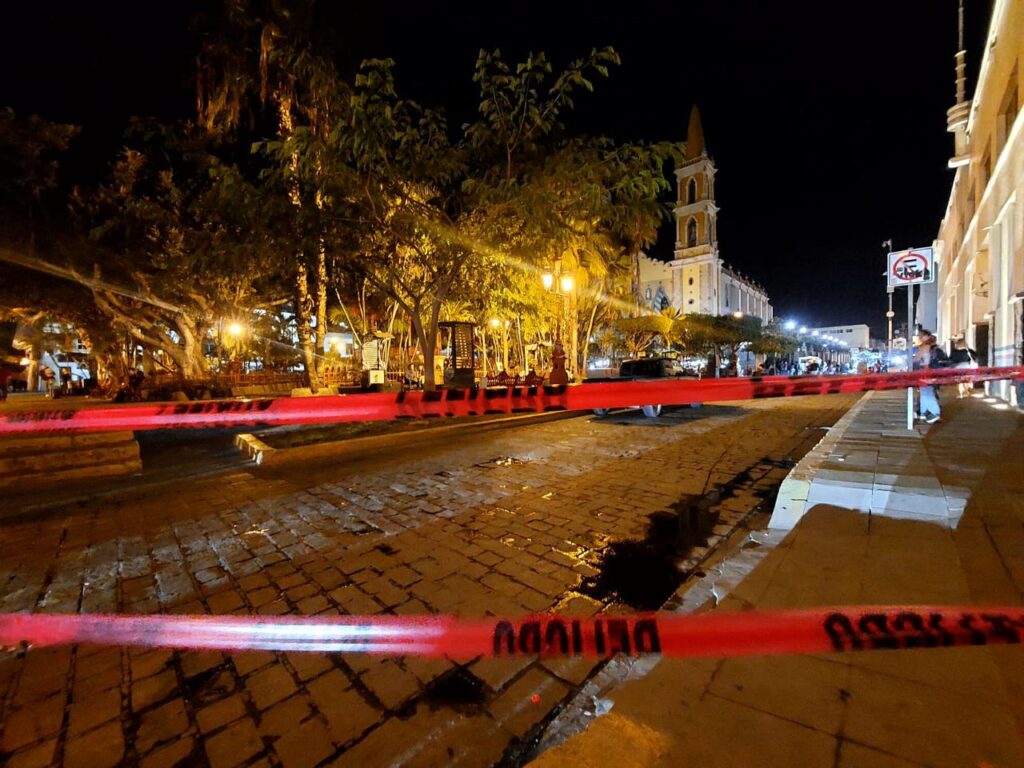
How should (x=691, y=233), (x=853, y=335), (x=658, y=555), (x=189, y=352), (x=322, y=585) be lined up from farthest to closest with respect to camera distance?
(x=853, y=335) → (x=691, y=233) → (x=189, y=352) → (x=658, y=555) → (x=322, y=585)

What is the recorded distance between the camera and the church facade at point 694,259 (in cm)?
6278

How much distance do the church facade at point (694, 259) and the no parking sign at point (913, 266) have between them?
56.5 metres

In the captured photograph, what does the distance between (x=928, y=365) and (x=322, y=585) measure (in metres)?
11.4

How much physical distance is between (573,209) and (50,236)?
17451 millimetres

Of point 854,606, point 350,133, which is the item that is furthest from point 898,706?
point 350,133

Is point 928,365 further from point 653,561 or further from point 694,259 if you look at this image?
point 694,259

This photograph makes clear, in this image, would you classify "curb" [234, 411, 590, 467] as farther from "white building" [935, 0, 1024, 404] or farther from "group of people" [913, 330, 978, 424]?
"white building" [935, 0, 1024, 404]

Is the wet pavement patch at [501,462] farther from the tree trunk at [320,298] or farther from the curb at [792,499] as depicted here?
the tree trunk at [320,298]

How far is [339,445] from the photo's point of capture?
Result: 29.0ft

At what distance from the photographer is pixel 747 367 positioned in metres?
53.4

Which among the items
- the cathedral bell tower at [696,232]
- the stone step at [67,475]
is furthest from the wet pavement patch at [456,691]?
the cathedral bell tower at [696,232]

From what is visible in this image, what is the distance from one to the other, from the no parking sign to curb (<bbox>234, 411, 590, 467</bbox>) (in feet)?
27.5

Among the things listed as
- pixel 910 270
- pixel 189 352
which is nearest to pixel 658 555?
pixel 910 270

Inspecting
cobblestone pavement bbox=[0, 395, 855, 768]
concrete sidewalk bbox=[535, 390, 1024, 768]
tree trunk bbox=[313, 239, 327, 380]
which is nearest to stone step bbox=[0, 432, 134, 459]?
cobblestone pavement bbox=[0, 395, 855, 768]
